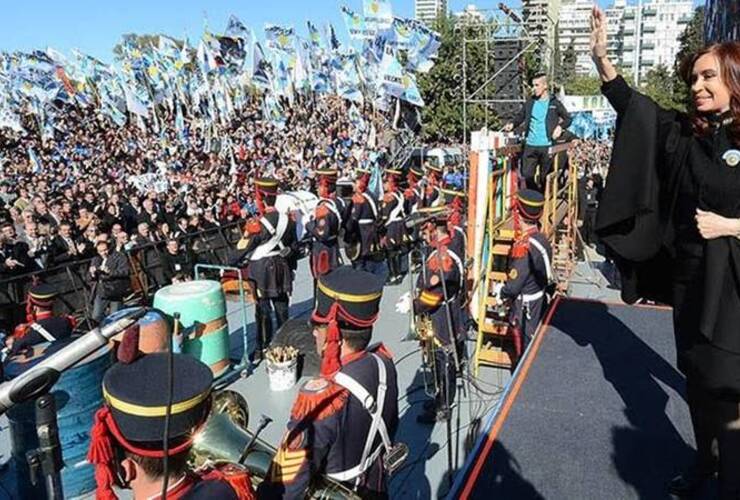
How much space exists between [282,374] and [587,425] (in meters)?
4.43

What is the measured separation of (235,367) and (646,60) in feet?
492

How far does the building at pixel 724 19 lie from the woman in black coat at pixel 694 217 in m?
22.2

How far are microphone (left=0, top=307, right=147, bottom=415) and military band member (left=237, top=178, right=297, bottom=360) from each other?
6623 millimetres

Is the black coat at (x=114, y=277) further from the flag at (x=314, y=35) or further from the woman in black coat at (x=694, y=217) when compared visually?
the flag at (x=314, y=35)

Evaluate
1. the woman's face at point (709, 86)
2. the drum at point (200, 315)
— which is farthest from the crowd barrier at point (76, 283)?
the woman's face at point (709, 86)

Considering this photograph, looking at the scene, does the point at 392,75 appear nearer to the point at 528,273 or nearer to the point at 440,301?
the point at 528,273

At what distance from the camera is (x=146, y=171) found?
26016mm

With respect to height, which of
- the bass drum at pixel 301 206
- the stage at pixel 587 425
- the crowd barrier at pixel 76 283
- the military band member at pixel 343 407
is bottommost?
the crowd barrier at pixel 76 283

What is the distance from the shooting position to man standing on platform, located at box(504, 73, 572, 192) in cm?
904

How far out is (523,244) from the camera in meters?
7.02

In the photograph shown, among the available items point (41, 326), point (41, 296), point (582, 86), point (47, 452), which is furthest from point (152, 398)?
point (582, 86)

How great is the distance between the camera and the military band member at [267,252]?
8523mm

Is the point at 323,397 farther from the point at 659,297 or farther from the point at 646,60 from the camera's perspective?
the point at 646,60

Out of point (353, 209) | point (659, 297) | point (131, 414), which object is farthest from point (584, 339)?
point (353, 209)
